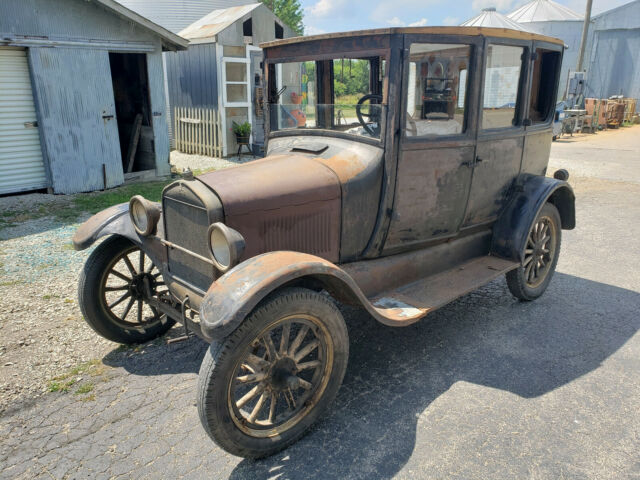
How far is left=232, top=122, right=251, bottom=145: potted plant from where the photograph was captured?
11.8 meters

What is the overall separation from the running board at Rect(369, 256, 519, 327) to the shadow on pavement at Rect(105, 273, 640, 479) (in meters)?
0.47

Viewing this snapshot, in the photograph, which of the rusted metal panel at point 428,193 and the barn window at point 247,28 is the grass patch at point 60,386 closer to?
the rusted metal panel at point 428,193

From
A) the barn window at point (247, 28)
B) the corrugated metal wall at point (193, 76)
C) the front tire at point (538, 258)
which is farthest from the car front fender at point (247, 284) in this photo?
the barn window at point (247, 28)

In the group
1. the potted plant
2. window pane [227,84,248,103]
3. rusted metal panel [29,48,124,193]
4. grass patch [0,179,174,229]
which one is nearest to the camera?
grass patch [0,179,174,229]

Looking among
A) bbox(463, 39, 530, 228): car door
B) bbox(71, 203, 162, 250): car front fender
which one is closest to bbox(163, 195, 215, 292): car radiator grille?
bbox(71, 203, 162, 250): car front fender

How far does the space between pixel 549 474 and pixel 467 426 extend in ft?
1.60

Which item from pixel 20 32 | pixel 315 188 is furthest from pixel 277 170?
pixel 20 32

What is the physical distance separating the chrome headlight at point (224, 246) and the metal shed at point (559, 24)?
26841 millimetres

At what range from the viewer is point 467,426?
9.23ft

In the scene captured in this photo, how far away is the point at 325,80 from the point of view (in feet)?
12.3

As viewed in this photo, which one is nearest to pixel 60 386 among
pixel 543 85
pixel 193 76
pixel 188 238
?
pixel 188 238

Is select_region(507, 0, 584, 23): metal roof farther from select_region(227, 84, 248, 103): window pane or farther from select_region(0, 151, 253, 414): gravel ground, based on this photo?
select_region(0, 151, 253, 414): gravel ground

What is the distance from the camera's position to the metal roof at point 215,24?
1123cm

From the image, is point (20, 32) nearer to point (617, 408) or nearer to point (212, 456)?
point (212, 456)
